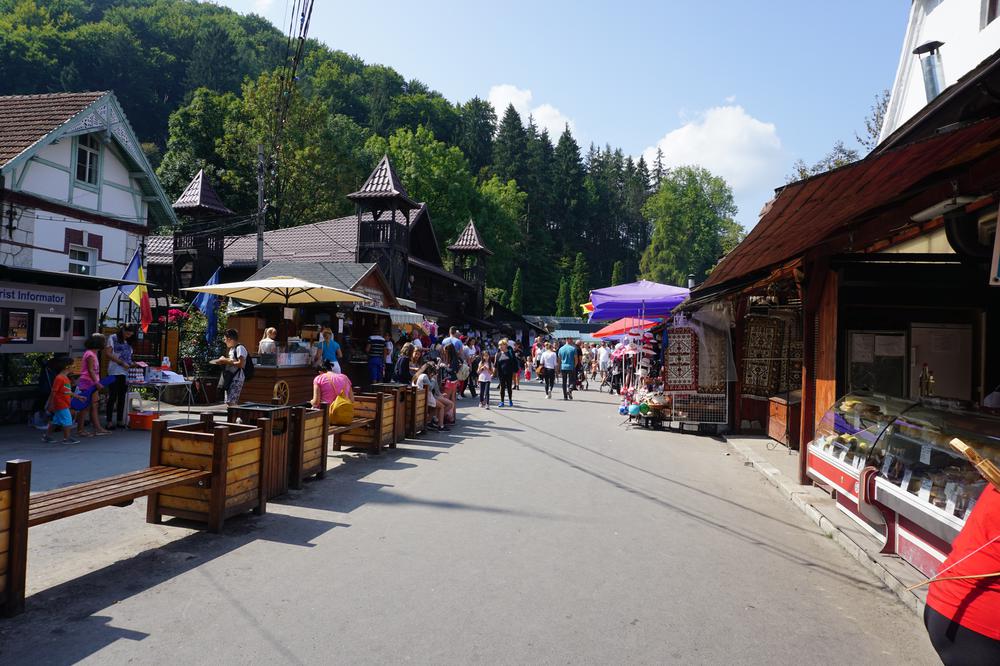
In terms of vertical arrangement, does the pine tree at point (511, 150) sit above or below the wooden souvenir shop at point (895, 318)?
above

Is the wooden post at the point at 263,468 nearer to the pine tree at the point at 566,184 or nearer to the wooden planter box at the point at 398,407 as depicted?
the wooden planter box at the point at 398,407

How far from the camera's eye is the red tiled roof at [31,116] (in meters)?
16.4

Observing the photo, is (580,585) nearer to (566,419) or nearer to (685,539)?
(685,539)

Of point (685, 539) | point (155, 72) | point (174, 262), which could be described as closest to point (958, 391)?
point (685, 539)

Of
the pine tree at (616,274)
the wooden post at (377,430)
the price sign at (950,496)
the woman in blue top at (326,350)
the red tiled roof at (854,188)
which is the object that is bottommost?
the wooden post at (377,430)

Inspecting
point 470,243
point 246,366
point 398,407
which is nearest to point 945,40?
point 398,407

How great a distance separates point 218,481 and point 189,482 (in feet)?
0.85

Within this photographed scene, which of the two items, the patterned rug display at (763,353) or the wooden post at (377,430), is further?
the patterned rug display at (763,353)

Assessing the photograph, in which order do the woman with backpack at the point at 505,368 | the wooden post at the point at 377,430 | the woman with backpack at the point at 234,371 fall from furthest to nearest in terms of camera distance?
the woman with backpack at the point at 505,368
the woman with backpack at the point at 234,371
the wooden post at the point at 377,430

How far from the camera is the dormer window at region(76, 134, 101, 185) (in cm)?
1850

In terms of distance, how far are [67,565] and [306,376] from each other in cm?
1024

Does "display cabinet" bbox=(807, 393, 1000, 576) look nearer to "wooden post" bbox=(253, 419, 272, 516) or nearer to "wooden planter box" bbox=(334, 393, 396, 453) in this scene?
"wooden post" bbox=(253, 419, 272, 516)

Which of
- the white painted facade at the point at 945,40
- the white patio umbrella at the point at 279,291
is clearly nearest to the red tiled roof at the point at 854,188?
the white painted facade at the point at 945,40

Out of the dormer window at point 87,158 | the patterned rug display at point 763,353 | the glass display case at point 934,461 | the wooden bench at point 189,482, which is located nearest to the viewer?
the glass display case at point 934,461
